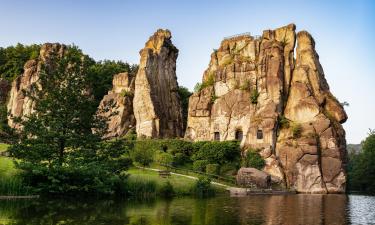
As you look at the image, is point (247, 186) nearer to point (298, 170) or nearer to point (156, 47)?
point (298, 170)

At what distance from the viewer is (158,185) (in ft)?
129

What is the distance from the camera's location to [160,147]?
63531 mm

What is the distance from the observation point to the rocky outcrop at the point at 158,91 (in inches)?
2889

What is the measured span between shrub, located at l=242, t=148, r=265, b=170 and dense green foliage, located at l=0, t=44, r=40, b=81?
6258 cm

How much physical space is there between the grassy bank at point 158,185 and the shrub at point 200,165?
41.9 feet

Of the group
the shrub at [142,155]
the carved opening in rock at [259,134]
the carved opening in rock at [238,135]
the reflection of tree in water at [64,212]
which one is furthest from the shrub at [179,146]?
the reflection of tree in water at [64,212]

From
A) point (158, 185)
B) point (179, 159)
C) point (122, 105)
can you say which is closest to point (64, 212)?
point (158, 185)

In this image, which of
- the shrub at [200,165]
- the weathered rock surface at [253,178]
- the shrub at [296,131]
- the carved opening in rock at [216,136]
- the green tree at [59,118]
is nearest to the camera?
the green tree at [59,118]

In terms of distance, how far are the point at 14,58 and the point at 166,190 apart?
251ft

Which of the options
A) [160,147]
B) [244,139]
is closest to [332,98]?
[244,139]

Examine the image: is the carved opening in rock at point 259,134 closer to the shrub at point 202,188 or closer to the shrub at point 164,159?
the shrub at point 164,159

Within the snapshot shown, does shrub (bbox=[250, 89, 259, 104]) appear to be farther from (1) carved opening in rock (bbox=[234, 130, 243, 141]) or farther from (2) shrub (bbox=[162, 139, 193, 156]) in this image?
(2) shrub (bbox=[162, 139, 193, 156])

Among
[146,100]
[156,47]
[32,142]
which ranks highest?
[156,47]

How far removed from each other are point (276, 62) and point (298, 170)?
19.4 meters
